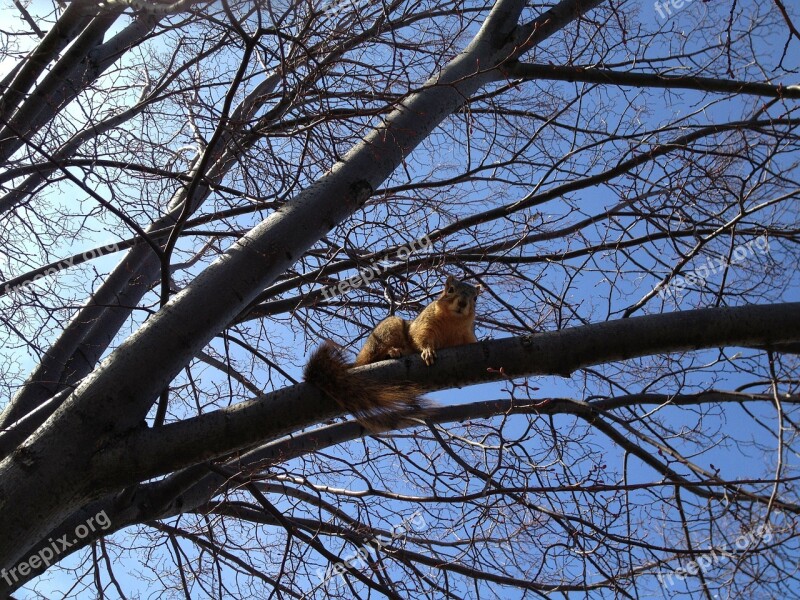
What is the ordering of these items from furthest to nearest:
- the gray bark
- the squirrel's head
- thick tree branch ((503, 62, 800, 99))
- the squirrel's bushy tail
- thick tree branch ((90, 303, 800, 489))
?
1. the squirrel's head
2. thick tree branch ((503, 62, 800, 99))
3. the squirrel's bushy tail
4. thick tree branch ((90, 303, 800, 489))
5. the gray bark

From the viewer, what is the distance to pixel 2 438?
127 inches

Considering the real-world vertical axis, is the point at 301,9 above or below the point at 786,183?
below

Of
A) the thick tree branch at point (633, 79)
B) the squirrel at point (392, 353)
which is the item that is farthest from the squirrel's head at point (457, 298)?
the thick tree branch at point (633, 79)

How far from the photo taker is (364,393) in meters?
2.72

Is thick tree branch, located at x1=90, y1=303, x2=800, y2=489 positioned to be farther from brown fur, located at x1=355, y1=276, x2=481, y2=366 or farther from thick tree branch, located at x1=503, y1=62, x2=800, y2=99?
thick tree branch, located at x1=503, y1=62, x2=800, y2=99

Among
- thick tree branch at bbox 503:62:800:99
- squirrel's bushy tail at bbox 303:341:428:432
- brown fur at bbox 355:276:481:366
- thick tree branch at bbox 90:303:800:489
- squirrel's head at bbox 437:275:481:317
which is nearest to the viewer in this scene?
thick tree branch at bbox 90:303:800:489

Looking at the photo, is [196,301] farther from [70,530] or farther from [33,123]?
[33,123]

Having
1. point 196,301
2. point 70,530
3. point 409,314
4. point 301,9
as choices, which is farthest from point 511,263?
point 70,530

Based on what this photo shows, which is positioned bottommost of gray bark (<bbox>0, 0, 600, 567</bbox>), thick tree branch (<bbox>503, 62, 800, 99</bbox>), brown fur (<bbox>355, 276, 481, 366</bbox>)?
gray bark (<bbox>0, 0, 600, 567</bbox>)

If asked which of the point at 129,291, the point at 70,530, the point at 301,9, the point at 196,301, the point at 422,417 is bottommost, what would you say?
the point at 70,530

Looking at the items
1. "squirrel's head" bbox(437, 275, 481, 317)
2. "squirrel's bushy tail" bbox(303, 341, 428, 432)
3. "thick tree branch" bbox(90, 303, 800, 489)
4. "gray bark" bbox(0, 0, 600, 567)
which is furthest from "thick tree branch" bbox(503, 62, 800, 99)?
"squirrel's bushy tail" bbox(303, 341, 428, 432)

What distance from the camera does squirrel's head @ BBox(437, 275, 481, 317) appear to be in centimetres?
416

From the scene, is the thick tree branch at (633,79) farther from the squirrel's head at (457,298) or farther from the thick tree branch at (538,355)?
the thick tree branch at (538,355)

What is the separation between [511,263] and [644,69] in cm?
148
